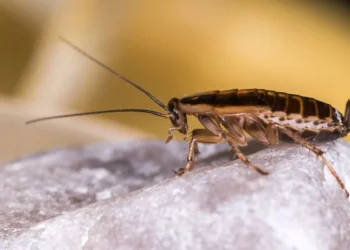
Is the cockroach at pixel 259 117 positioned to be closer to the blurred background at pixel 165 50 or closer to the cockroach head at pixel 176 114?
the cockroach head at pixel 176 114

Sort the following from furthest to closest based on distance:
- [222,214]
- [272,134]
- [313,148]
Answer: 1. [272,134]
2. [313,148]
3. [222,214]

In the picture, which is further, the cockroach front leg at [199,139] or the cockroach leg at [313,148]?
the cockroach front leg at [199,139]

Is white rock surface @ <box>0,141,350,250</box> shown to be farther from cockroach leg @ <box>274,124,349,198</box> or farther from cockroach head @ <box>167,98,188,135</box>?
cockroach head @ <box>167,98,188,135</box>

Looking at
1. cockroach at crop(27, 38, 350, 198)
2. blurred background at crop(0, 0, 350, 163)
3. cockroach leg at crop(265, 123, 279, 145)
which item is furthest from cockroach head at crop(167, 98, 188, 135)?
blurred background at crop(0, 0, 350, 163)

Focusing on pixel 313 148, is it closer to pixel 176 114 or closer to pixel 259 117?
pixel 259 117

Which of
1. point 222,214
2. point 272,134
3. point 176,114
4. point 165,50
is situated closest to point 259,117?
point 272,134

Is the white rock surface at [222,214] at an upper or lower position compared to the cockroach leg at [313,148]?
lower

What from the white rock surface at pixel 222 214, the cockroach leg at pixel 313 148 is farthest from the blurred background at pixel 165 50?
the white rock surface at pixel 222 214

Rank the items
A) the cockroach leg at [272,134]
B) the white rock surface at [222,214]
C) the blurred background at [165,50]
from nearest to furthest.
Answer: the white rock surface at [222,214], the cockroach leg at [272,134], the blurred background at [165,50]
